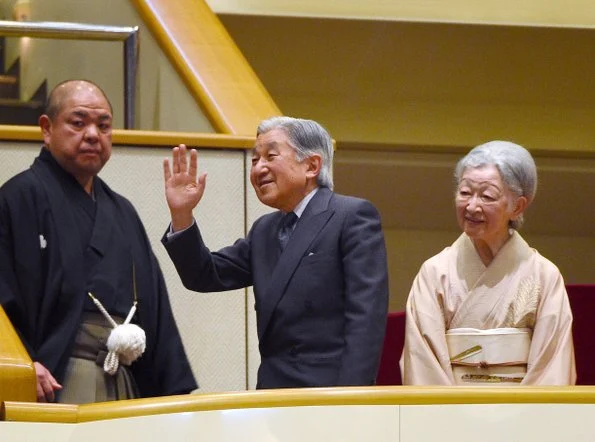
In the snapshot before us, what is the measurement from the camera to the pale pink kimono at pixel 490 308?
12.2ft

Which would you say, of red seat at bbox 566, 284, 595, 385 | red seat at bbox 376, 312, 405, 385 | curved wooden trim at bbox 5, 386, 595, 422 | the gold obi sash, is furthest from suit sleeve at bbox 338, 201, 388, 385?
red seat at bbox 566, 284, 595, 385

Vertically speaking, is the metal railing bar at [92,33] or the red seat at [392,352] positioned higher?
the metal railing bar at [92,33]

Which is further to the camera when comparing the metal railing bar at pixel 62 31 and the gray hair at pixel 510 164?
the metal railing bar at pixel 62 31

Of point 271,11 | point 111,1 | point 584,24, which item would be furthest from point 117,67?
point 584,24

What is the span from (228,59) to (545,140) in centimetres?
252

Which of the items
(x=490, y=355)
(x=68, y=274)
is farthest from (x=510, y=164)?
(x=68, y=274)

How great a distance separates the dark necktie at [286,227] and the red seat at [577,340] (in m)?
1.35

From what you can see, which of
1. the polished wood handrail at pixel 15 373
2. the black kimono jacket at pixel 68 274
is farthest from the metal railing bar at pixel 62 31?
the polished wood handrail at pixel 15 373

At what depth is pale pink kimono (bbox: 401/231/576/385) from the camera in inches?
146

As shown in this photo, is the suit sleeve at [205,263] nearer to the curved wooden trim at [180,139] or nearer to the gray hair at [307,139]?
the gray hair at [307,139]

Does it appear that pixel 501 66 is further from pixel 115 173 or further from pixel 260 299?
pixel 260 299

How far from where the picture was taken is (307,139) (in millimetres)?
3629

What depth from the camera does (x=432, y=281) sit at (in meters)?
3.93

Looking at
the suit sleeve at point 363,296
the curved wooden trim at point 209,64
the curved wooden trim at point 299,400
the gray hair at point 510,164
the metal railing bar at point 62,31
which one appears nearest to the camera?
the curved wooden trim at point 299,400
